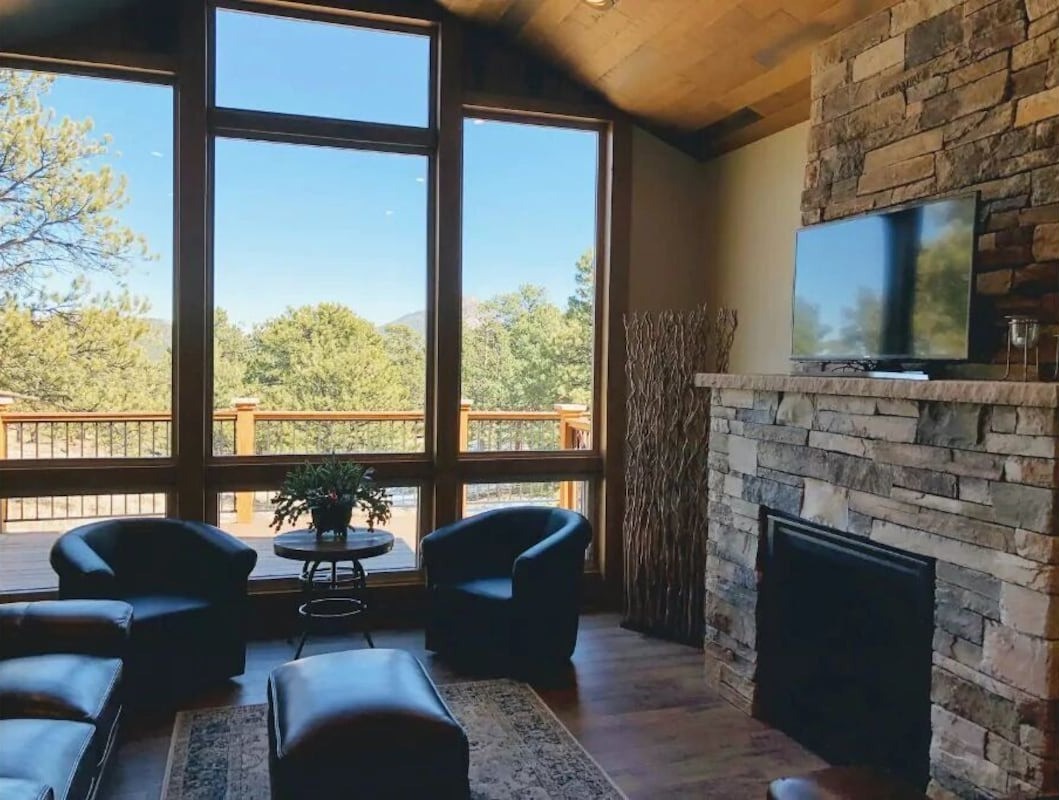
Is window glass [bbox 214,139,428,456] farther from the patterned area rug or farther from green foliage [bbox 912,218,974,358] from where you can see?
green foliage [bbox 912,218,974,358]

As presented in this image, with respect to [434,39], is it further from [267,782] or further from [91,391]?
[267,782]

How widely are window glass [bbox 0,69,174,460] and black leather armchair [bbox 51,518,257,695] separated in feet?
2.34

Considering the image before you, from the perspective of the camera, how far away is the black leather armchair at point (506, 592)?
401 cm

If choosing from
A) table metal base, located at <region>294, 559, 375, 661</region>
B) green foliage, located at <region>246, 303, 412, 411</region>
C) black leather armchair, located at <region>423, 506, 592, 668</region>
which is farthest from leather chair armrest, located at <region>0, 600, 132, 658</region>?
green foliage, located at <region>246, 303, 412, 411</region>

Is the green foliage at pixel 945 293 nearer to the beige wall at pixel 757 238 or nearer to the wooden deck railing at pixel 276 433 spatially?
the beige wall at pixel 757 238

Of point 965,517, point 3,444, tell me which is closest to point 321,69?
point 3,444

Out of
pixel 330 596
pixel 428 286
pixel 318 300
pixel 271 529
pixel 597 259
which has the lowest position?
pixel 330 596

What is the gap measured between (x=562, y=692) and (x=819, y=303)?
6.98 ft

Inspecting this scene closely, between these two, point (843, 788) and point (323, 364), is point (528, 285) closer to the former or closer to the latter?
point (323, 364)

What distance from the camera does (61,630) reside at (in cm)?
298

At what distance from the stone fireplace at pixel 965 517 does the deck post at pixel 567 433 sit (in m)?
2.01

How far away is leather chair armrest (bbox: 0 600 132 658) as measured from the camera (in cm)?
293

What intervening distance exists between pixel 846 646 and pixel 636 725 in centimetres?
94

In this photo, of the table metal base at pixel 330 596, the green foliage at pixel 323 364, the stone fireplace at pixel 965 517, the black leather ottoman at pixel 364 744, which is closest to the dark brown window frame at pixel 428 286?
the green foliage at pixel 323 364
